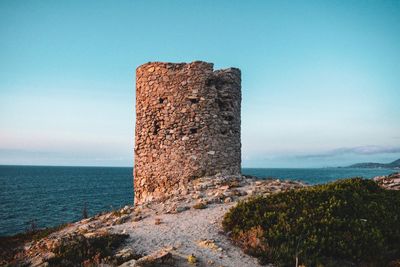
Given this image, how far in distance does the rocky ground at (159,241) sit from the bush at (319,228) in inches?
23.5

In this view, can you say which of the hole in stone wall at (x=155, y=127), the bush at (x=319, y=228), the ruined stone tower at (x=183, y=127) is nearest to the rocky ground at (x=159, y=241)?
the bush at (x=319, y=228)

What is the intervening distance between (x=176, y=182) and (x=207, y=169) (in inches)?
61.9

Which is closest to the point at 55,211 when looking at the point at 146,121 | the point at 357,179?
the point at 146,121

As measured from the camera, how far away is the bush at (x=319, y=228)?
7062 millimetres

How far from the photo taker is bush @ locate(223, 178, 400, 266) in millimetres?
7062

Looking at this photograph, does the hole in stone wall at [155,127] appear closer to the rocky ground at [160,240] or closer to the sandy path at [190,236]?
the rocky ground at [160,240]

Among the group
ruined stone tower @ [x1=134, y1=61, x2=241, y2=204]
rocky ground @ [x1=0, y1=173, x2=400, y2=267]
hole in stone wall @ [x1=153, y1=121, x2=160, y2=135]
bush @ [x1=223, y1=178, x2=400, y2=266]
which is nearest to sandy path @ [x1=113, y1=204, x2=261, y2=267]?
rocky ground @ [x1=0, y1=173, x2=400, y2=267]

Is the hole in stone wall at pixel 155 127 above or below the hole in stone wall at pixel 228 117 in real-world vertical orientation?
below

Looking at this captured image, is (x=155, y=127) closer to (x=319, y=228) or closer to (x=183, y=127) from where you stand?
(x=183, y=127)

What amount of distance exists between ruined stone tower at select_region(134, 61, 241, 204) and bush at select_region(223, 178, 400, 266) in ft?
17.3

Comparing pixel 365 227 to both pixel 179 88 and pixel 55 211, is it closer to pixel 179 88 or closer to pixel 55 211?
pixel 179 88

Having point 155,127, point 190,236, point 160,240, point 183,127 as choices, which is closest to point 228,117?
point 183,127

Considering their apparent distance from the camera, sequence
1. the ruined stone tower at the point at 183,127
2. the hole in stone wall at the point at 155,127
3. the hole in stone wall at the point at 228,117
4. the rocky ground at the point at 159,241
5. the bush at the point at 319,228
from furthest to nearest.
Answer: the hole in stone wall at the point at 228,117 < the hole in stone wall at the point at 155,127 < the ruined stone tower at the point at 183,127 < the bush at the point at 319,228 < the rocky ground at the point at 159,241

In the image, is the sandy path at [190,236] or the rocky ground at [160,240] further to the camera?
the sandy path at [190,236]
